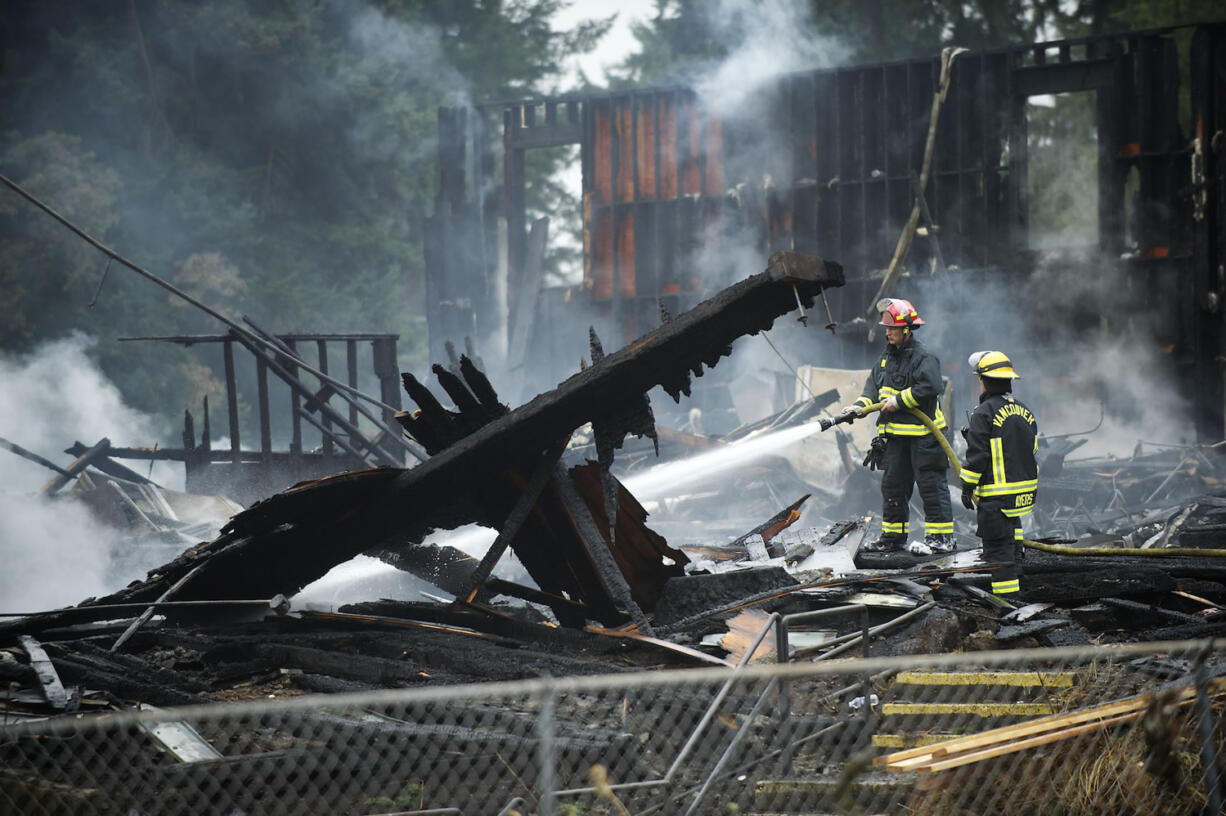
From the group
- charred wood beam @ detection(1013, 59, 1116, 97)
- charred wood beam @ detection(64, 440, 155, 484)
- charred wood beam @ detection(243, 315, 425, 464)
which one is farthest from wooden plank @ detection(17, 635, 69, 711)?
charred wood beam @ detection(1013, 59, 1116, 97)

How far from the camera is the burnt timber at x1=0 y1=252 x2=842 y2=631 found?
237 inches

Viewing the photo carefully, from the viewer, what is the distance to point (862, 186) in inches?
683

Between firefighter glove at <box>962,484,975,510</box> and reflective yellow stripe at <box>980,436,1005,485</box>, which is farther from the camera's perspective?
firefighter glove at <box>962,484,975,510</box>

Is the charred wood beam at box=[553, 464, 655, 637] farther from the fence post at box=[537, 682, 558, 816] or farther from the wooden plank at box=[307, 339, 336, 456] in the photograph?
the wooden plank at box=[307, 339, 336, 456]

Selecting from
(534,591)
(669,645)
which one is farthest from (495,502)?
(669,645)

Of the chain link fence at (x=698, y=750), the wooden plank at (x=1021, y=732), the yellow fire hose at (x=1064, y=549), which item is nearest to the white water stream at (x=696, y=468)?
the yellow fire hose at (x=1064, y=549)

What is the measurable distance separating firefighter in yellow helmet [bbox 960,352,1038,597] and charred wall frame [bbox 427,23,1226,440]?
9.78 metres

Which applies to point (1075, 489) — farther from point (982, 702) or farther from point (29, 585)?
point (29, 585)

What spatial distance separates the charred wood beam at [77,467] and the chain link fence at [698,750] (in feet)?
29.3

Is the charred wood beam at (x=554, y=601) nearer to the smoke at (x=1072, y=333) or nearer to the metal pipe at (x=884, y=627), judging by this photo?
the metal pipe at (x=884, y=627)

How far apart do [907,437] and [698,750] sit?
173 inches

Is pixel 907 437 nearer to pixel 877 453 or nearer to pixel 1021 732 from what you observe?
pixel 877 453

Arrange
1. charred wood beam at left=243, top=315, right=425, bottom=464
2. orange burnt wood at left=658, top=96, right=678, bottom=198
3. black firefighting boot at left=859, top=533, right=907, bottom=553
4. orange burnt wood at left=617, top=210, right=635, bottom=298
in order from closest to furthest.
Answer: black firefighting boot at left=859, top=533, right=907, bottom=553 < charred wood beam at left=243, top=315, right=425, bottom=464 < orange burnt wood at left=658, top=96, right=678, bottom=198 < orange burnt wood at left=617, top=210, right=635, bottom=298

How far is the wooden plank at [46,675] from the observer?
5203 millimetres
